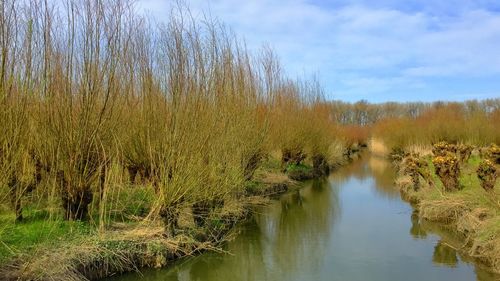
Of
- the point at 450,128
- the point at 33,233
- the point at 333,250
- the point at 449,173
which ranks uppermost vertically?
the point at 450,128

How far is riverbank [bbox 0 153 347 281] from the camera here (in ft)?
19.6

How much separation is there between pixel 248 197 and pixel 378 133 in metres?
26.7

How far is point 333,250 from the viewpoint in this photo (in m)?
8.99

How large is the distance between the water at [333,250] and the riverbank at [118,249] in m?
0.22

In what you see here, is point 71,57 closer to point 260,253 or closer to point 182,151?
point 182,151

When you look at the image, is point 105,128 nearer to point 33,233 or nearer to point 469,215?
point 33,233

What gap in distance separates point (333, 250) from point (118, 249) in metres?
4.01

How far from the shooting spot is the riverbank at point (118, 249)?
596 centimetres

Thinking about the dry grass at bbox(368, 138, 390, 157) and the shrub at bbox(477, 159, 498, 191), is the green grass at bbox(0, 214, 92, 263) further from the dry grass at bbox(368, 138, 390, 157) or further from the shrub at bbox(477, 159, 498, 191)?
the dry grass at bbox(368, 138, 390, 157)

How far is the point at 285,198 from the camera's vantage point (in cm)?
1505

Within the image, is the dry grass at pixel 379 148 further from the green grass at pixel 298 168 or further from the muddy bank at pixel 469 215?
the muddy bank at pixel 469 215

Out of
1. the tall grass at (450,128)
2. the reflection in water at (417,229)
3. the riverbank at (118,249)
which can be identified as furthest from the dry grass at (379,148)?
the riverbank at (118,249)

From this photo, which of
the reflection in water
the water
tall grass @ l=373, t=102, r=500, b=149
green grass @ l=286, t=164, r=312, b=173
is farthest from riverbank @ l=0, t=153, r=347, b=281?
tall grass @ l=373, t=102, r=500, b=149

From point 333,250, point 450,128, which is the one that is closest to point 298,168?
point 450,128
